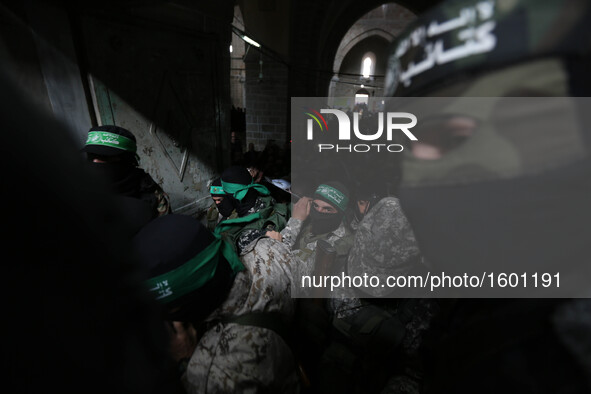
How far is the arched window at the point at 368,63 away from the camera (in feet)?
75.2

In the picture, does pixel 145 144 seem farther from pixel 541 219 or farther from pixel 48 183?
pixel 541 219

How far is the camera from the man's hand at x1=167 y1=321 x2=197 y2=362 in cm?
121

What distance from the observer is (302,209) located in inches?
111

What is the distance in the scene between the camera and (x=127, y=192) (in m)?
2.22

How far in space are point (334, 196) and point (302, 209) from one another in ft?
1.36

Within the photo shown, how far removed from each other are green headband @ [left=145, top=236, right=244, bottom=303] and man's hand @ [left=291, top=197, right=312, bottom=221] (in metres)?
1.50

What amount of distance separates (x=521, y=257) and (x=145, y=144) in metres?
3.17

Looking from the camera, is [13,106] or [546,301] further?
[546,301]

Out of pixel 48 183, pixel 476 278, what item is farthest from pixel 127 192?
pixel 476 278

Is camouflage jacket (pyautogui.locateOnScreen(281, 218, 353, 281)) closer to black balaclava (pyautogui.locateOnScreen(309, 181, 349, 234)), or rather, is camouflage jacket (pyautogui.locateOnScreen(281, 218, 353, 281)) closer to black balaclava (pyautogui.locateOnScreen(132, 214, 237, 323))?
black balaclava (pyautogui.locateOnScreen(309, 181, 349, 234))

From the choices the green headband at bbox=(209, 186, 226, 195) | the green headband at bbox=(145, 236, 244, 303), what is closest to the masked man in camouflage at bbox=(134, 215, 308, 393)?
the green headband at bbox=(145, 236, 244, 303)

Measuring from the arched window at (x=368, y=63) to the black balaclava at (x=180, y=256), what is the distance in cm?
2514

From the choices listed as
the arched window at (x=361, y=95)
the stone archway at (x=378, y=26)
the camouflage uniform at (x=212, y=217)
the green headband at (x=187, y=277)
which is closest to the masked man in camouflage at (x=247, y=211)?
the camouflage uniform at (x=212, y=217)

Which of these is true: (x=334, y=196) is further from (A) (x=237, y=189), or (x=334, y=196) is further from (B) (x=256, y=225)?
(A) (x=237, y=189)
